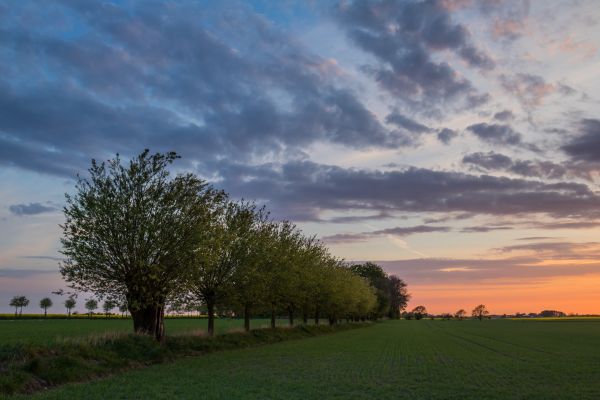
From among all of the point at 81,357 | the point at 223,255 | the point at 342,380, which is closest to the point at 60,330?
the point at 223,255

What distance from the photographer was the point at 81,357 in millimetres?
27000

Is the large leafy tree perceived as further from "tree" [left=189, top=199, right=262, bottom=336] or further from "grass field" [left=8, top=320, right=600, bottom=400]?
"grass field" [left=8, top=320, right=600, bottom=400]

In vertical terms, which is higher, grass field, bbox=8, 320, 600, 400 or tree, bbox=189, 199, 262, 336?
tree, bbox=189, 199, 262, 336

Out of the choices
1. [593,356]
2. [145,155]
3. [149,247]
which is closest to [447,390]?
[149,247]

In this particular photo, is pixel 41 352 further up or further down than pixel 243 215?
further down

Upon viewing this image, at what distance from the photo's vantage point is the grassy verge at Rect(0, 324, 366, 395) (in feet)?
72.6

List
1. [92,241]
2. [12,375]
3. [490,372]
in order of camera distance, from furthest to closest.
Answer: [92,241] < [490,372] < [12,375]

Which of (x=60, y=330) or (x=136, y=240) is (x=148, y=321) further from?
(x=60, y=330)

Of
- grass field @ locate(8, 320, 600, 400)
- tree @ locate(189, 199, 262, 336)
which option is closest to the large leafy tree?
tree @ locate(189, 199, 262, 336)

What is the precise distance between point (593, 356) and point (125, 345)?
38908 millimetres

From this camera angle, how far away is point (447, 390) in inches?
941

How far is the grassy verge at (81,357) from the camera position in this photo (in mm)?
22125

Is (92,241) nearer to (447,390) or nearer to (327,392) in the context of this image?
(327,392)

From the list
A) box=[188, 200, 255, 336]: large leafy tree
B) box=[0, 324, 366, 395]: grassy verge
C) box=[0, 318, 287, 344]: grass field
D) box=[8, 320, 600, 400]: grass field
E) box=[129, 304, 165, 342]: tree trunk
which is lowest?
box=[0, 318, 287, 344]: grass field
